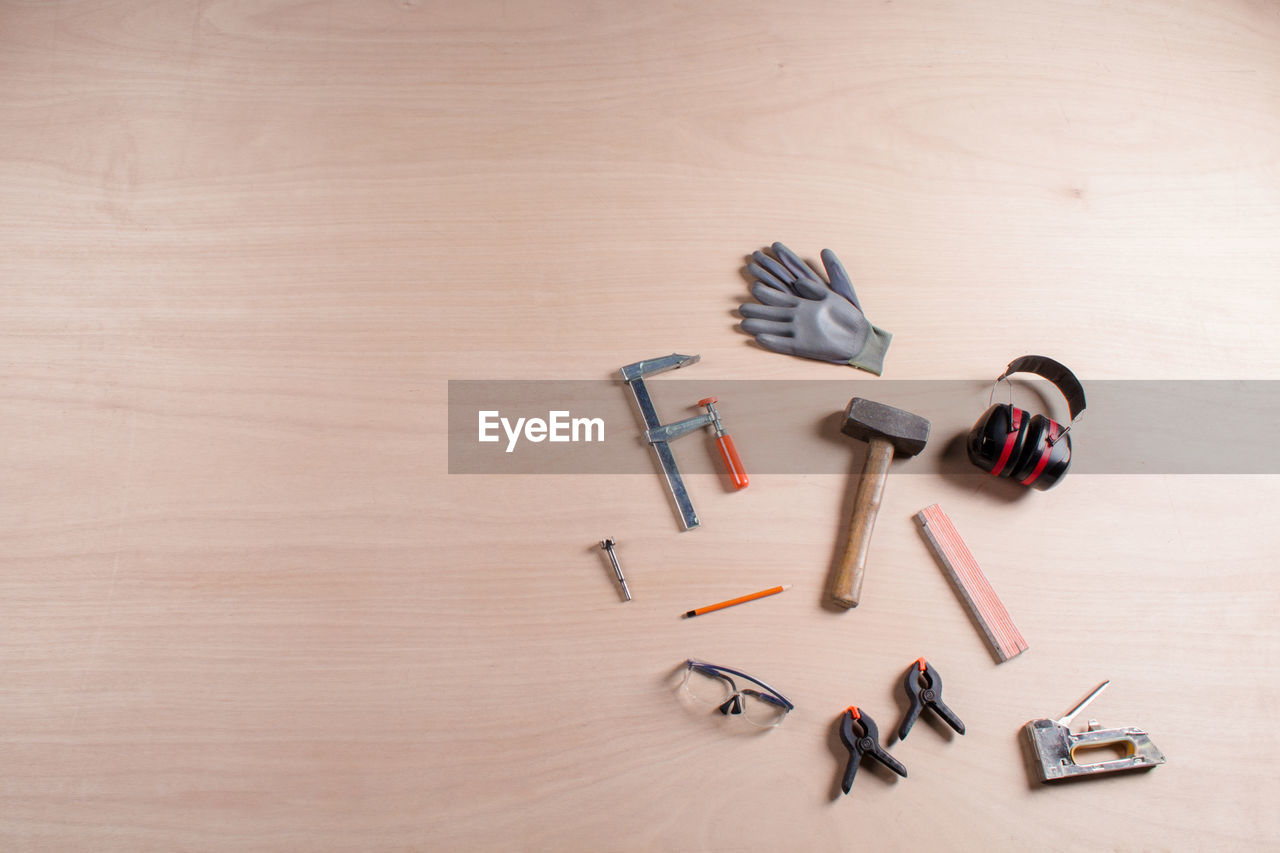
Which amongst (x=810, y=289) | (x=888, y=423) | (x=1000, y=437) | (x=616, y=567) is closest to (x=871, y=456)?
(x=888, y=423)

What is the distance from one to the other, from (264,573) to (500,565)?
1.06ft

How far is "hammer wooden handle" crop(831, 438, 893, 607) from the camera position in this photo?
3.10ft

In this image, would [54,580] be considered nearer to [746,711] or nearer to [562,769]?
[562,769]

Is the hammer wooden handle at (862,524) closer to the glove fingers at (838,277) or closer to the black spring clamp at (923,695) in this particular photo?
the black spring clamp at (923,695)

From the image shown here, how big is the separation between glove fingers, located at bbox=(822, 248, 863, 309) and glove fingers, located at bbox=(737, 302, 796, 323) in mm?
86

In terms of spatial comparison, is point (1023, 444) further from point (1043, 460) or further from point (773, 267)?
point (773, 267)

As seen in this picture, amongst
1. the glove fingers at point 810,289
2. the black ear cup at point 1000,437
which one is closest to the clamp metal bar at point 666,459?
the glove fingers at point 810,289

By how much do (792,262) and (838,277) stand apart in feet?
0.25

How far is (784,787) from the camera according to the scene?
35.5 inches

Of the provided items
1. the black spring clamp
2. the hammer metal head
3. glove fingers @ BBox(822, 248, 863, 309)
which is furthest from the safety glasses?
glove fingers @ BBox(822, 248, 863, 309)

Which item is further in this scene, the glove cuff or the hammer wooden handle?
the glove cuff

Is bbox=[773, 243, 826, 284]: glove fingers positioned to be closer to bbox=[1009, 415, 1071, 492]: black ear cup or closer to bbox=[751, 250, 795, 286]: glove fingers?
bbox=[751, 250, 795, 286]: glove fingers

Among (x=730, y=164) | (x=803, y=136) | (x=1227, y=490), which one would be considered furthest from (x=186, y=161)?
(x=1227, y=490)

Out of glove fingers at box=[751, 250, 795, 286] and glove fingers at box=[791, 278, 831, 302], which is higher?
glove fingers at box=[751, 250, 795, 286]
